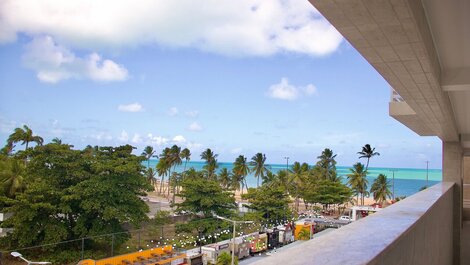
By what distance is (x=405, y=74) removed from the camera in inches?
168

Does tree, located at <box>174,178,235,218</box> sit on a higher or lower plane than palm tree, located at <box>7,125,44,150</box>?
lower

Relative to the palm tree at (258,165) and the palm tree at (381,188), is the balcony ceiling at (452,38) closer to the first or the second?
the palm tree at (381,188)

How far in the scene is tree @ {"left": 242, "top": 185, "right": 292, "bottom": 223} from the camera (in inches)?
1330

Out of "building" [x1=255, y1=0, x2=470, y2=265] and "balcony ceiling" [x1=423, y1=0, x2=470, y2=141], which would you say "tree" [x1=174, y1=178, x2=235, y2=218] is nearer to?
"building" [x1=255, y1=0, x2=470, y2=265]

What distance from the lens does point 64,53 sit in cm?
12138

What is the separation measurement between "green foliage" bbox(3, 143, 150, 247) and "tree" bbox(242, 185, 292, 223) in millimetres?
11203

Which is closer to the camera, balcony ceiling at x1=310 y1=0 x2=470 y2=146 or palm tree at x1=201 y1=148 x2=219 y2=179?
balcony ceiling at x1=310 y1=0 x2=470 y2=146

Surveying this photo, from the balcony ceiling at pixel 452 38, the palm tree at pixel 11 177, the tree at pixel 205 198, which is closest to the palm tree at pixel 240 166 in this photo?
the tree at pixel 205 198

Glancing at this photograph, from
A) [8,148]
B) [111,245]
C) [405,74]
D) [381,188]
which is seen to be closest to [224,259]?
[111,245]

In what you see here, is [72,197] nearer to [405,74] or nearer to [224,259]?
[224,259]

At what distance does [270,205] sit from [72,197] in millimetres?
16346

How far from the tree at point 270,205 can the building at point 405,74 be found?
2763 cm

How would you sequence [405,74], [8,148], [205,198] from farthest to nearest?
[8,148]
[205,198]
[405,74]

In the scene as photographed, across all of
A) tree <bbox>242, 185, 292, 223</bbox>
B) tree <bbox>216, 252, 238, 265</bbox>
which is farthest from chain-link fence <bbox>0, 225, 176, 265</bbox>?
tree <bbox>242, 185, 292, 223</bbox>
